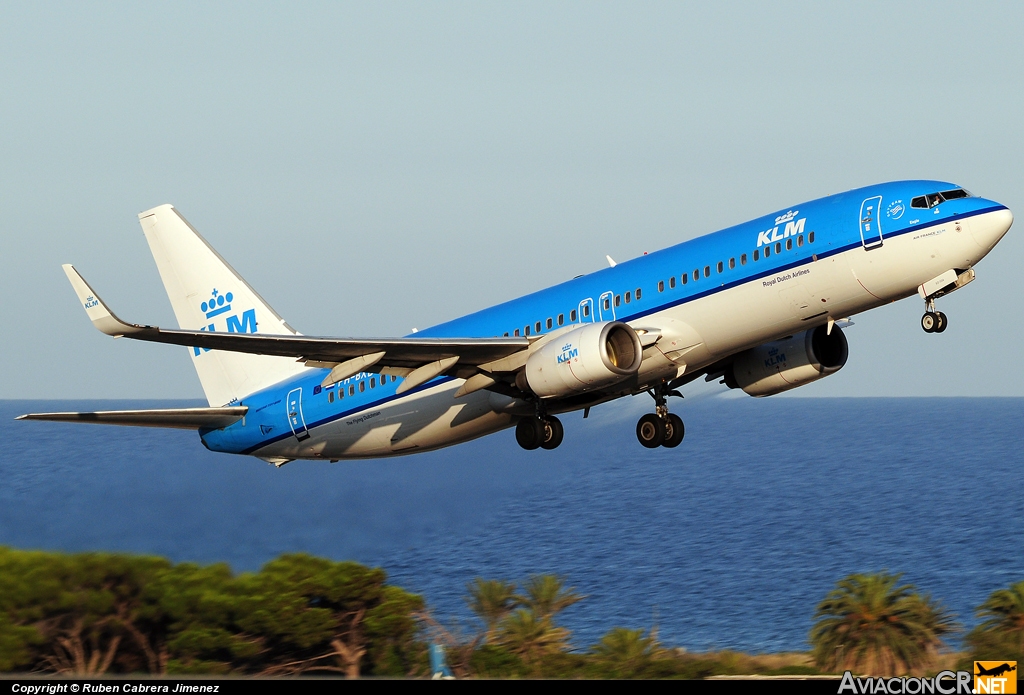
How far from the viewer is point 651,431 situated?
106 ft

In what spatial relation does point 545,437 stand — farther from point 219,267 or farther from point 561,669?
point 561,669

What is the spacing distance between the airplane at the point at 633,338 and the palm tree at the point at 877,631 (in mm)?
29087

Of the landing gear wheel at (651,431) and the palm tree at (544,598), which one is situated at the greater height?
the landing gear wheel at (651,431)

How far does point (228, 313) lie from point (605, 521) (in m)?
94.3

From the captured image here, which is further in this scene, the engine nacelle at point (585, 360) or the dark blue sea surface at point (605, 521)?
the dark blue sea surface at point (605, 521)

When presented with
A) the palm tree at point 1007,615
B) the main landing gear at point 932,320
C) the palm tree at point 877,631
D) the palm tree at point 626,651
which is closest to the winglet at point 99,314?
the main landing gear at point 932,320

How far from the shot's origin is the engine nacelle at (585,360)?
1068 inches

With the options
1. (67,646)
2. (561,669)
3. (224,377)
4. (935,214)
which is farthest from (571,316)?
(67,646)

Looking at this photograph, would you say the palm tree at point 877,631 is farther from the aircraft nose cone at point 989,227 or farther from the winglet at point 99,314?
the winglet at point 99,314

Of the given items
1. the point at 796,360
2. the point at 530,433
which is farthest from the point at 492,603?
the point at 796,360

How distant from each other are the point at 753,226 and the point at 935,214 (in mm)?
4332

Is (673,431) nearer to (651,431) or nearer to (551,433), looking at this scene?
(651,431)

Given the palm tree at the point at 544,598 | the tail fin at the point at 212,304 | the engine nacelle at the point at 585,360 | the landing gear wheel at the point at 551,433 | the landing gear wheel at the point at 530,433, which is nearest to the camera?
the engine nacelle at the point at 585,360

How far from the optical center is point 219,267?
130 feet
